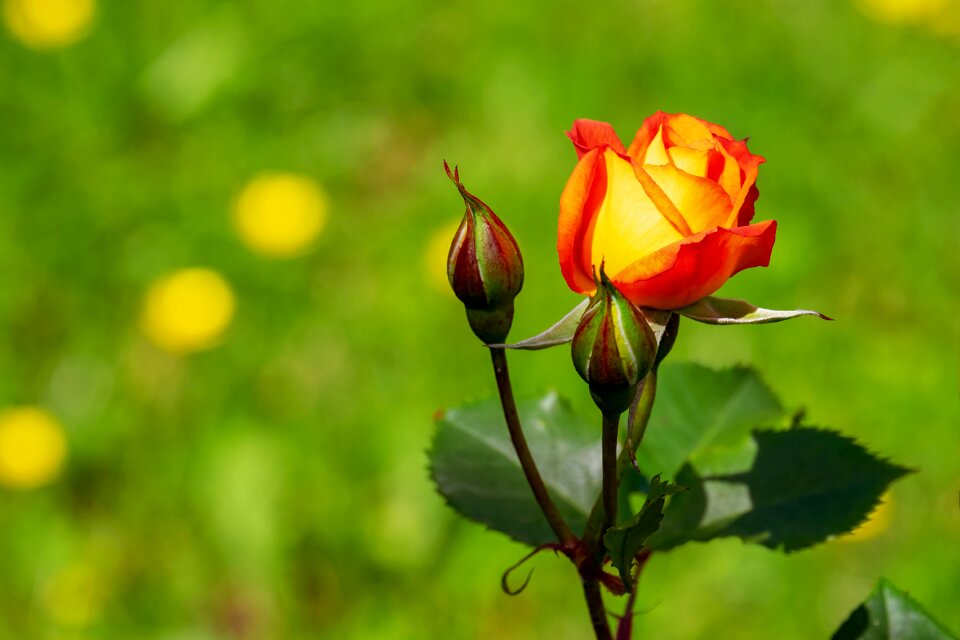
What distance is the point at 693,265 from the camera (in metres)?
0.58

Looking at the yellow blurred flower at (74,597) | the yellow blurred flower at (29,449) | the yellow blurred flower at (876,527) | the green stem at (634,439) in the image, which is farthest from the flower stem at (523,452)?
the yellow blurred flower at (29,449)

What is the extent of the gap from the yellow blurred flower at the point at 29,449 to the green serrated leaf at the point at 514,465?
53.6 inches

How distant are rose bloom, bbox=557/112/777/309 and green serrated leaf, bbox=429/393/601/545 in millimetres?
214

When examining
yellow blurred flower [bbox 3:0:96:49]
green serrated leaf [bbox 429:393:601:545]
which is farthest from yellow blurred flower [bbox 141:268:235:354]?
green serrated leaf [bbox 429:393:601:545]

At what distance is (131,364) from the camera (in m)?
2.25

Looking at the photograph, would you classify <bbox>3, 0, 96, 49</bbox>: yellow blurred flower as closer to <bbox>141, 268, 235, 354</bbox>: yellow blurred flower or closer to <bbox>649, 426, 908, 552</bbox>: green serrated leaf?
<bbox>141, 268, 235, 354</bbox>: yellow blurred flower

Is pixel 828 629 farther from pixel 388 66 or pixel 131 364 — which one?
pixel 388 66

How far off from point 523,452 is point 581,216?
0.14 meters

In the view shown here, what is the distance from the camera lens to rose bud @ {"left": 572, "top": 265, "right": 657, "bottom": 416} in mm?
565

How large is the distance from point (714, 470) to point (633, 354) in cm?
25

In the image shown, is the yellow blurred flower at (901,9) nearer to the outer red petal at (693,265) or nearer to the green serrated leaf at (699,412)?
the green serrated leaf at (699,412)

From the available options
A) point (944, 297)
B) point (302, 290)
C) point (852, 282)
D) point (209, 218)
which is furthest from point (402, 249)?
point (944, 297)

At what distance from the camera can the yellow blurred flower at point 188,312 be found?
7.16 feet

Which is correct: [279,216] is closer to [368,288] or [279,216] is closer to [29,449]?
[368,288]
